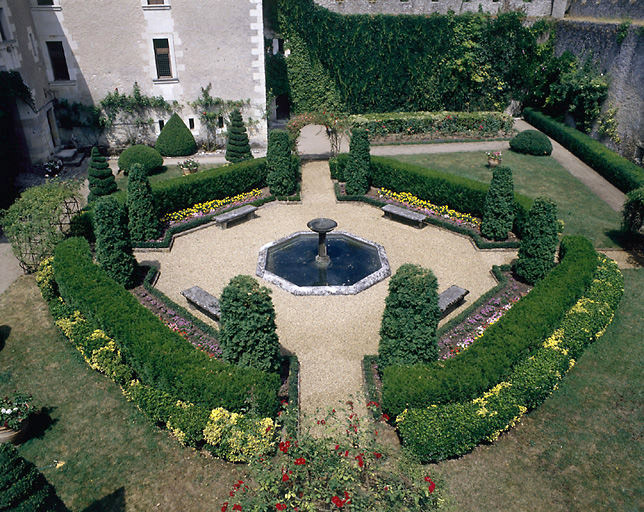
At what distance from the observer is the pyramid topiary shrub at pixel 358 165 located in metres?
20.1

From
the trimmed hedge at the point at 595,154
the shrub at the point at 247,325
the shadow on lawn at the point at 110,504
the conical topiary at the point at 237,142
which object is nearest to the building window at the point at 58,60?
the conical topiary at the point at 237,142

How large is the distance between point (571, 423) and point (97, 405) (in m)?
10.0

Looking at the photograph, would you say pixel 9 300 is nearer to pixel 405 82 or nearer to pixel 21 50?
pixel 21 50

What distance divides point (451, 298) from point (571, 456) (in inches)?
196

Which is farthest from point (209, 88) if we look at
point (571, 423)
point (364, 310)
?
point (571, 423)

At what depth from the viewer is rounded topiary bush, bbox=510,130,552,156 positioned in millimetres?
25734

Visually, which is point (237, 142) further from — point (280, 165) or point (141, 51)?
point (141, 51)

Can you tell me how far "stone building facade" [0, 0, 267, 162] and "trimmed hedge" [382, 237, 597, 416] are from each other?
61.4 feet

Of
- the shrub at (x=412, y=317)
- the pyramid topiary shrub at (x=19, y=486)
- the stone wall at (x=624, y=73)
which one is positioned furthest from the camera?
the stone wall at (x=624, y=73)

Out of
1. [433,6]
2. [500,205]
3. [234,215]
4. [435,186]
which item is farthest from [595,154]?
[234,215]

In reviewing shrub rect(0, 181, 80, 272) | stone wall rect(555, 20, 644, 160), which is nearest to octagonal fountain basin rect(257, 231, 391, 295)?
shrub rect(0, 181, 80, 272)

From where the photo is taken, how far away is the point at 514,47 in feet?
100

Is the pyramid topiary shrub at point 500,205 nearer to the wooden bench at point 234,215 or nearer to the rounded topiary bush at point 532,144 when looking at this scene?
the wooden bench at point 234,215

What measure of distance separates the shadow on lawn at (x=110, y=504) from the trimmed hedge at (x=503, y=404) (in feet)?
16.9
